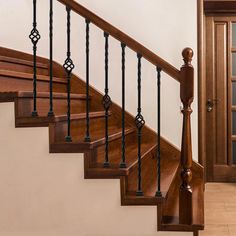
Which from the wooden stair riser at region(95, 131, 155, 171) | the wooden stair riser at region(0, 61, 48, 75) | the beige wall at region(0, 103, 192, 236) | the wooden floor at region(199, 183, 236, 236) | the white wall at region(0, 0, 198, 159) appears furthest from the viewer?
the white wall at region(0, 0, 198, 159)

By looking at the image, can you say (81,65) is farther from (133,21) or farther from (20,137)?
(20,137)

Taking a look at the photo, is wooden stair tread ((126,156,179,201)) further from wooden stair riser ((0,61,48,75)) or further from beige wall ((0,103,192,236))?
wooden stair riser ((0,61,48,75))

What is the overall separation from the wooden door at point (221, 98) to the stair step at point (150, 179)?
115cm

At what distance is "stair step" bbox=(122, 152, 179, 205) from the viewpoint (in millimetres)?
2336

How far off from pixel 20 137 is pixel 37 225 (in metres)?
0.56

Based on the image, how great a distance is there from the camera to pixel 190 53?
235 centimetres

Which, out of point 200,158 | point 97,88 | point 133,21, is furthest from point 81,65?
point 200,158

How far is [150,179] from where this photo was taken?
2.82m

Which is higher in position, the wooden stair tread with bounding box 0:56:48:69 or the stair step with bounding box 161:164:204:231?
the wooden stair tread with bounding box 0:56:48:69

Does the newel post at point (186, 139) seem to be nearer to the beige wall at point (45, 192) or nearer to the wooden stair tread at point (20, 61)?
the beige wall at point (45, 192)

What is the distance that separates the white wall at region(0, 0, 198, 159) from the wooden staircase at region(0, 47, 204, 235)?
176mm

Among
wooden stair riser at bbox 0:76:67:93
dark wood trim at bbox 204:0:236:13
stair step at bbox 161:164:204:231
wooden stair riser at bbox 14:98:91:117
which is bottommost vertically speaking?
stair step at bbox 161:164:204:231

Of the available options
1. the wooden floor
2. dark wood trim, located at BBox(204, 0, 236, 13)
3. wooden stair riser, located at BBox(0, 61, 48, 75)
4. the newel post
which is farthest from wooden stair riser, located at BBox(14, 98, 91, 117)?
dark wood trim, located at BBox(204, 0, 236, 13)

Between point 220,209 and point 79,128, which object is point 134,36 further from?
point 220,209
